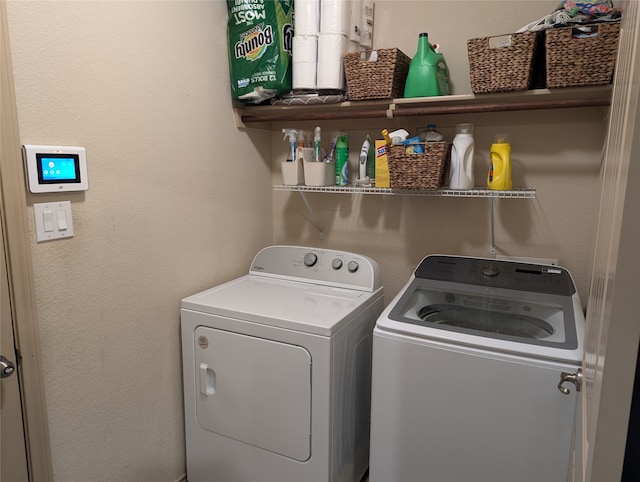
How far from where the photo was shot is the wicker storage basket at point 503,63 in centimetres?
164

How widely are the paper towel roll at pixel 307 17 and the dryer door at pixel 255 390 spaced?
1394mm

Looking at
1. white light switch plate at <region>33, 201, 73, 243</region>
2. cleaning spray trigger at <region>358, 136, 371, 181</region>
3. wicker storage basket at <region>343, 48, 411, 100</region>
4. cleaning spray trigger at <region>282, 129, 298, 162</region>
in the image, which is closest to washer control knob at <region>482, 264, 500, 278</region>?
cleaning spray trigger at <region>358, 136, 371, 181</region>

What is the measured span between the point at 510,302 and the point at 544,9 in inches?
50.7

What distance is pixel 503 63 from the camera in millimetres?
1682

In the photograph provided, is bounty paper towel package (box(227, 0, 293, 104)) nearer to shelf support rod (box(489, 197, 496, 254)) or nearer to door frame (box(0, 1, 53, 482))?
door frame (box(0, 1, 53, 482))

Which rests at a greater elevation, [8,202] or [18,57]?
[18,57]

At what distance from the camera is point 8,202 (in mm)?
1253

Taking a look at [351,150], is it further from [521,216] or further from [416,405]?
A: [416,405]

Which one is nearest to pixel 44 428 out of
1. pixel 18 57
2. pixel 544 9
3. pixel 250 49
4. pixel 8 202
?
pixel 8 202

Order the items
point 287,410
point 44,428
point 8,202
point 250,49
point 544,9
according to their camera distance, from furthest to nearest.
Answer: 1. point 250,49
2. point 544,9
3. point 287,410
4. point 44,428
5. point 8,202

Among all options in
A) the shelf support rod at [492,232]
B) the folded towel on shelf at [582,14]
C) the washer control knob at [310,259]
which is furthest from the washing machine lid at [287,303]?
the folded towel on shelf at [582,14]

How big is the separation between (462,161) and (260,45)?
3.48 feet

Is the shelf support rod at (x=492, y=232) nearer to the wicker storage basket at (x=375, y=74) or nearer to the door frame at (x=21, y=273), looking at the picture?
the wicker storage basket at (x=375, y=74)

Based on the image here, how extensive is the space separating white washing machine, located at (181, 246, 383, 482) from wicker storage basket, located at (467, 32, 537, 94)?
0.92m
